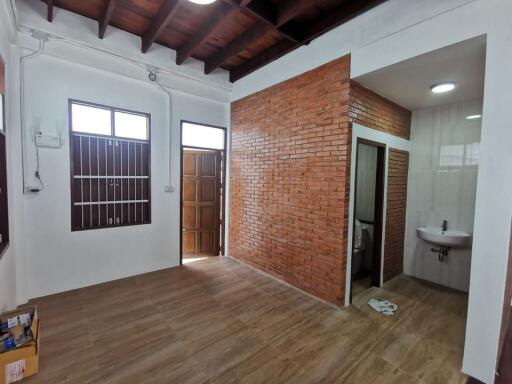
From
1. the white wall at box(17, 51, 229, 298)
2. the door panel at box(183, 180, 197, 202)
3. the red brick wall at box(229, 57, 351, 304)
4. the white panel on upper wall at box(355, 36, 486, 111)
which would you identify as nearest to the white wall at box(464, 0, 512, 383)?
the white panel on upper wall at box(355, 36, 486, 111)

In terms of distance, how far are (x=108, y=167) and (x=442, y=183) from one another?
16.2ft

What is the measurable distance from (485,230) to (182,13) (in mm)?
3827

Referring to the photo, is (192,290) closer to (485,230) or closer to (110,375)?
(110,375)

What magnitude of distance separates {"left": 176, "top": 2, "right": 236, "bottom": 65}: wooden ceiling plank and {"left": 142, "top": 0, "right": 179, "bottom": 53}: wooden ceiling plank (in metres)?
0.47

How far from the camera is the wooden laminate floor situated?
1.92 metres

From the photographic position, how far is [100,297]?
3.05 metres

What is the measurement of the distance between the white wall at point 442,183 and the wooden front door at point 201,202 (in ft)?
11.3

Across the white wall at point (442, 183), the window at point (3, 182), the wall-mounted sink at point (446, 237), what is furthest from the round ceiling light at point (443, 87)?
the window at point (3, 182)

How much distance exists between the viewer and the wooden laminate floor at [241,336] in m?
1.92

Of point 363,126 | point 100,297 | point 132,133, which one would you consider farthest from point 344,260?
point 132,133

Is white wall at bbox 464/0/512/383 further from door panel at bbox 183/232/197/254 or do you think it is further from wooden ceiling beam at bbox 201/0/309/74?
door panel at bbox 183/232/197/254

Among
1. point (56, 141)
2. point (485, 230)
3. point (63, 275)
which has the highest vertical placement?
point (56, 141)

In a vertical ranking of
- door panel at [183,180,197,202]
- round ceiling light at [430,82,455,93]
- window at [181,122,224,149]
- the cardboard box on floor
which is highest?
round ceiling light at [430,82,455,93]

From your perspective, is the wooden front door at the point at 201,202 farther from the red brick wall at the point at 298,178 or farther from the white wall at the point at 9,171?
the white wall at the point at 9,171
